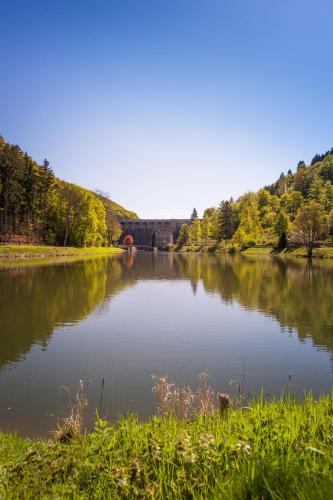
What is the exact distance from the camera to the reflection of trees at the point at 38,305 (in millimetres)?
16594

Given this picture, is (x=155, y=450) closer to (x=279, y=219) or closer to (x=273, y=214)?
(x=279, y=219)

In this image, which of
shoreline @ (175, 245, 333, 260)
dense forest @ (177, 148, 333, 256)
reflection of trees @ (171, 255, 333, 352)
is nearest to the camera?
reflection of trees @ (171, 255, 333, 352)

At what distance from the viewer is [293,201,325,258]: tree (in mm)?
86062

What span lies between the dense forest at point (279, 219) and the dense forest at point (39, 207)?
1921 inches

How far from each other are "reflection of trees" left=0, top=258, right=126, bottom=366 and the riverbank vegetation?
29.5 feet

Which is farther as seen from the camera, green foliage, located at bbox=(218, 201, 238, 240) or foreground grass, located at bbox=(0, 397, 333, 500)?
green foliage, located at bbox=(218, 201, 238, 240)

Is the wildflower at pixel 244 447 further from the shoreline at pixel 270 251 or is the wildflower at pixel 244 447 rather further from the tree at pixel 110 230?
the tree at pixel 110 230

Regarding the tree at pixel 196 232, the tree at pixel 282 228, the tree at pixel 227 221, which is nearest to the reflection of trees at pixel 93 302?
the tree at pixel 282 228

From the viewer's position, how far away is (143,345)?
16.0 m

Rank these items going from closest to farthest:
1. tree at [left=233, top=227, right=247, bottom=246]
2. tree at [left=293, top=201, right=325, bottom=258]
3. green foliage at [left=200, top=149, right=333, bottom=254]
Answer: tree at [left=293, top=201, right=325, bottom=258]
green foliage at [left=200, top=149, right=333, bottom=254]
tree at [left=233, top=227, right=247, bottom=246]

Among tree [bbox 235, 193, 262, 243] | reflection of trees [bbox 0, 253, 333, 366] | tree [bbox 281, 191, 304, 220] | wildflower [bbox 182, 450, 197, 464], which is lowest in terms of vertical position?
reflection of trees [bbox 0, 253, 333, 366]

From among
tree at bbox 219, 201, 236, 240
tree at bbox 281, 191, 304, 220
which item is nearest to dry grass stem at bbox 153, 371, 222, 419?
tree at bbox 281, 191, 304, 220

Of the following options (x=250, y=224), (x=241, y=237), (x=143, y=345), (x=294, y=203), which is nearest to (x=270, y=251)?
(x=241, y=237)

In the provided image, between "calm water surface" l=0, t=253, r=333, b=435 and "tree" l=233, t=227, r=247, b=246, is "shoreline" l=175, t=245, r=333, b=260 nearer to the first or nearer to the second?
"tree" l=233, t=227, r=247, b=246
